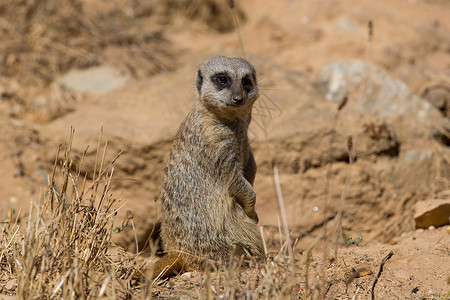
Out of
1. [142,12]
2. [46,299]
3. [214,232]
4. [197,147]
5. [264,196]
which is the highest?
[142,12]

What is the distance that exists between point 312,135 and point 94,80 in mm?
3213

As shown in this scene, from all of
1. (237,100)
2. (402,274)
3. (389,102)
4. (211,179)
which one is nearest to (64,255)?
(211,179)

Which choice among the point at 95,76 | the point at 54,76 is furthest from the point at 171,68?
the point at 54,76

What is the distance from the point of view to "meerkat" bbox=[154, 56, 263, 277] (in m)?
2.99

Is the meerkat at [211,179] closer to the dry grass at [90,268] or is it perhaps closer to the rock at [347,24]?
the dry grass at [90,268]

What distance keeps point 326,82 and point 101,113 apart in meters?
2.43

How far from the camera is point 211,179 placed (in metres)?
3.04

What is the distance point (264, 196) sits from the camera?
171 inches

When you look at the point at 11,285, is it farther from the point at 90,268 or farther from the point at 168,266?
the point at 168,266

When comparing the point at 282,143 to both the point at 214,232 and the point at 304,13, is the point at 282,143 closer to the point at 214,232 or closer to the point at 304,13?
the point at 214,232

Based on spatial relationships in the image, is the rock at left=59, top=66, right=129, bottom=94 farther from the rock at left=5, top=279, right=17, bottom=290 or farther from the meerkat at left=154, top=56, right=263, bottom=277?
the rock at left=5, top=279, right=17, bottom=290

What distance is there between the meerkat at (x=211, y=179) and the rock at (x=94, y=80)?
3.33 metres

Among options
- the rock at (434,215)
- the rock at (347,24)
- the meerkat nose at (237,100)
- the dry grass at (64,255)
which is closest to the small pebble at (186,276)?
the dry grass at (64,255)

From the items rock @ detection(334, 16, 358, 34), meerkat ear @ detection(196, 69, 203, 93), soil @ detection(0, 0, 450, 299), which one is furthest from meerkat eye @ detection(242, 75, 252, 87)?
rock @ detection(334, 16, 358, 34)
